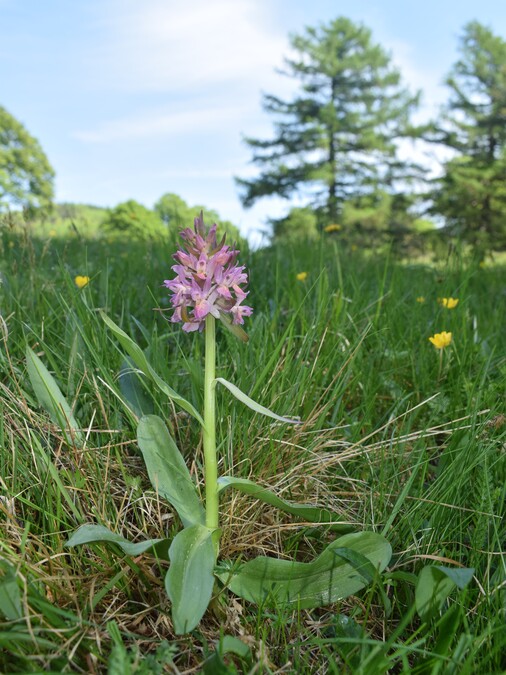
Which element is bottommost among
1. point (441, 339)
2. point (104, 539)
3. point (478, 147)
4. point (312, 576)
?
point (312, 576)

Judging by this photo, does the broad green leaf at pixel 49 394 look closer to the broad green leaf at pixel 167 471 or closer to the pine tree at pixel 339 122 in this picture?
the broad green leaf at pixel 167 471

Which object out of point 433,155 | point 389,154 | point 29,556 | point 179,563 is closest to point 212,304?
point 179,563

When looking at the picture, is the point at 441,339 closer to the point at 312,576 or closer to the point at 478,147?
the point at 312,576

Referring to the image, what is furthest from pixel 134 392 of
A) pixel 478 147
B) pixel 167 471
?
pixel 478 147

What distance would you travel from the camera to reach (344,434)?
63.6 inches

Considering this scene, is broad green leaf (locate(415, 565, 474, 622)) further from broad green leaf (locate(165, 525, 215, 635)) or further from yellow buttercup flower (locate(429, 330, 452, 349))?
yellow buttercup flower (locate(429, 330, 452, 349))

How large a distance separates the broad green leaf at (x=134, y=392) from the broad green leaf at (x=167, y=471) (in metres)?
0.25

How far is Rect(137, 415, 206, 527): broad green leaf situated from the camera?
3.76 feet

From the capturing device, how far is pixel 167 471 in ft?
3.89

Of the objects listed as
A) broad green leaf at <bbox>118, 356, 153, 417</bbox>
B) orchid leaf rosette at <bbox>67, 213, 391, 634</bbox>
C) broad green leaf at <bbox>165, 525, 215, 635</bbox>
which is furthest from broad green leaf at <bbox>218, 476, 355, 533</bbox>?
broad green leaf at <bbox>118, 356, 153, 417</bbox>

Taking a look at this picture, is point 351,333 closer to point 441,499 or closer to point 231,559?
point 441,499

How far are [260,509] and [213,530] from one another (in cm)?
18

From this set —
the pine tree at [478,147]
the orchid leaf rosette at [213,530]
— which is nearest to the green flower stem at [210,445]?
the orchid leaf rosette at [213,530]

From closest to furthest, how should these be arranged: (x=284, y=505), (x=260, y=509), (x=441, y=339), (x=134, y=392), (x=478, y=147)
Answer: (x=284, y=505) < (x=260, y=509) < (x=134, y=392) < (x=441, y=339) < (x=478, y=147)
